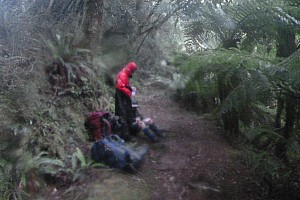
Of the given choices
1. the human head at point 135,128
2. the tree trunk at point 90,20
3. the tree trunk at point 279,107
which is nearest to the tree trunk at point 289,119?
the tree trunk at point 279,107

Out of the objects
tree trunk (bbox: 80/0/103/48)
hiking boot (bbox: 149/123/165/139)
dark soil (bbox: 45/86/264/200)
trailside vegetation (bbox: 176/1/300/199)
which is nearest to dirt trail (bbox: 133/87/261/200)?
dark soil (bbox: 45/86/264/200)

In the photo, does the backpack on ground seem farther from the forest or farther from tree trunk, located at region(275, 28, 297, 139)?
tree trunk, located at region(275, 28, 297, 139)

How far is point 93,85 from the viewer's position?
6.69 m

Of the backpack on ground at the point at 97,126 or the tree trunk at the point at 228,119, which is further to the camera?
the tree trunk at the point at 228,119

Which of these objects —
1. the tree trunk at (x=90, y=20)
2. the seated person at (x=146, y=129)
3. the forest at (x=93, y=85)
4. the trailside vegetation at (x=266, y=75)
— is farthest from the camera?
the tree trunk at (x=90, y=20)

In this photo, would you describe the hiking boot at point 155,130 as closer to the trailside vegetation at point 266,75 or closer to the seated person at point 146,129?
the seated person at point 146,129

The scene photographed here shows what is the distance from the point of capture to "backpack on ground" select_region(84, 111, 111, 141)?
558 cm

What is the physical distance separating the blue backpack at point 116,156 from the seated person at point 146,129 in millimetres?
898

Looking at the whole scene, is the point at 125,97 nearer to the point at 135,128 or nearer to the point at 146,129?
the point at 135,128

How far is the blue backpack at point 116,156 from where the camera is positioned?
4582 millimetres

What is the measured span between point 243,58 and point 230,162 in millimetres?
1745

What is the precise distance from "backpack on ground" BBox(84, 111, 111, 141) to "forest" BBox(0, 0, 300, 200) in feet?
0.45

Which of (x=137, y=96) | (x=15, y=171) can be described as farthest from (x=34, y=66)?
(x=137, y=96)

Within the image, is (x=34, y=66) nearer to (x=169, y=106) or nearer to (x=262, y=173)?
(x=262, y=173)
